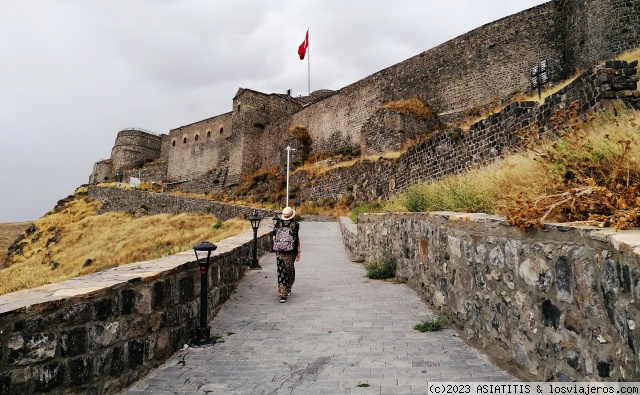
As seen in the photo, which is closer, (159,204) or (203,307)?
(203,307)

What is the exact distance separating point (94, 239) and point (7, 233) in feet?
78.5

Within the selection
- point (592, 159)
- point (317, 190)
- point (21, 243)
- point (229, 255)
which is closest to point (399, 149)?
point (317, 190)

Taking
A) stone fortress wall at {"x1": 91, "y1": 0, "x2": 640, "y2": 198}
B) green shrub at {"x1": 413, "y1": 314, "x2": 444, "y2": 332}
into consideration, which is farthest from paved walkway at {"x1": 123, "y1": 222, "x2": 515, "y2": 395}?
stone fortress wall at {"x1": 91, "y1": 0, "x2": 640, "y2": 198}

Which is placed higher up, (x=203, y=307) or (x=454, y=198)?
(x=454, y=198)

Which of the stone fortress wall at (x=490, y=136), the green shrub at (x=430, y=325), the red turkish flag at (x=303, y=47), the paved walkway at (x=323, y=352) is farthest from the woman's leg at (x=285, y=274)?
the red turkish flag at (x=303, y=47)

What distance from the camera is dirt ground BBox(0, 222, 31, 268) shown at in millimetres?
37213

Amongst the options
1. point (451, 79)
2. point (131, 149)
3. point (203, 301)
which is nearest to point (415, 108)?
point (451, 79)

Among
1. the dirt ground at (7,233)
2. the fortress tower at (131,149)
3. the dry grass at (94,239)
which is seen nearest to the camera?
the dry grass at (94,239)

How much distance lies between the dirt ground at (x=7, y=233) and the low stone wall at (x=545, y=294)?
133 feet

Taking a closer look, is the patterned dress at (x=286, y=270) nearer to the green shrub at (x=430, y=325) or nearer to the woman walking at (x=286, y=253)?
the woman walking at (x=286, y=253)

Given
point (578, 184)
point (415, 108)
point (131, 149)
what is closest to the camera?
point (578, 184)

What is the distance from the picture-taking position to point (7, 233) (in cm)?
4506

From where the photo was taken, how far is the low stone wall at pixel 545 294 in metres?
2.06

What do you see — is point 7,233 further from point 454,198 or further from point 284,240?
point 454,198
